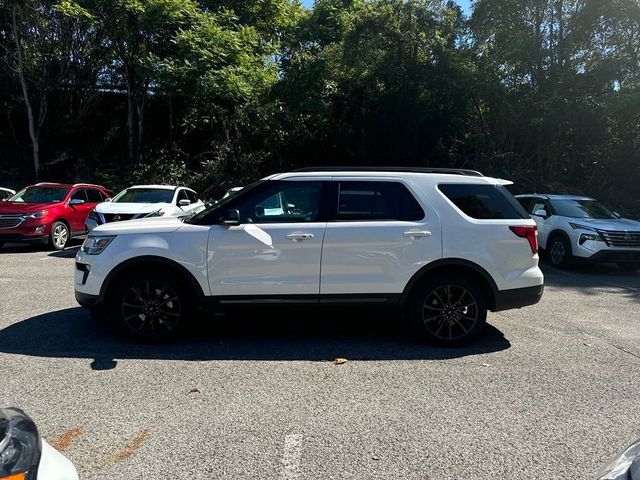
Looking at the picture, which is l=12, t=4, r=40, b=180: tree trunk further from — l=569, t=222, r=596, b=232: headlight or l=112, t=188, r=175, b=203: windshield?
l=569, t=222, r=596, b=232: headlight

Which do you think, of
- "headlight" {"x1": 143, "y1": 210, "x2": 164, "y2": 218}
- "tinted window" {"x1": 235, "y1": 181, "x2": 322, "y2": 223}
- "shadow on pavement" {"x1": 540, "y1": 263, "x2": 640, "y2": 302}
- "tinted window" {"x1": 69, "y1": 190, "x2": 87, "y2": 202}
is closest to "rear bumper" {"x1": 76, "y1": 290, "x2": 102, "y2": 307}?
"tinted window" {"x1": 235, "y1": 181, "x2": 322, "y2": 223}

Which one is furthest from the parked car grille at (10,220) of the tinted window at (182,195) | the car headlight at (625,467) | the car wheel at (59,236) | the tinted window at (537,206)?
the car headlight at (625,467)

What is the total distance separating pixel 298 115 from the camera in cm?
2009

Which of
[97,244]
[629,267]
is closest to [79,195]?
[97,244]

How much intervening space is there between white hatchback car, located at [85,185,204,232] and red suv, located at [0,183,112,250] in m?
0.96

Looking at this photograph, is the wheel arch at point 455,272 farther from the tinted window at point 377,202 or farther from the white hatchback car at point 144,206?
the white hatchback car at point 144,206

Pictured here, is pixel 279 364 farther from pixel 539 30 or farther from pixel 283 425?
pixel 539 30

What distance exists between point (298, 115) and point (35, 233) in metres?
10.8

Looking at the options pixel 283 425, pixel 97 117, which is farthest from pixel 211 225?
pixel 97 117

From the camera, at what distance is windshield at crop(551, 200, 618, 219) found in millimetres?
11734

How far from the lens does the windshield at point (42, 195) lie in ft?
43.9

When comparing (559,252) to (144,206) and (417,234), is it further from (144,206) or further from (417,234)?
(144,206)

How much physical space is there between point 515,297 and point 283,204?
268cm

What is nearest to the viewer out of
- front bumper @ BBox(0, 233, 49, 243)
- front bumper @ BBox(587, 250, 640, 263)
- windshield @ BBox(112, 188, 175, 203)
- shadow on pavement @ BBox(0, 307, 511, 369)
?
shadow on pavement @ BBox(0, 307, 511, 369)
